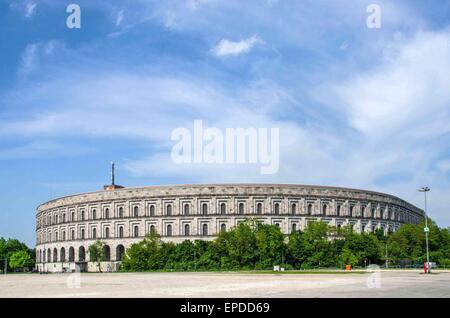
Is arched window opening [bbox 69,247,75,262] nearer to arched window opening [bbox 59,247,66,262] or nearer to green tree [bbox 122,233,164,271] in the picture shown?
arched window opening [bbox 59,247,66,262]

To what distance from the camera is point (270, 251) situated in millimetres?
75812

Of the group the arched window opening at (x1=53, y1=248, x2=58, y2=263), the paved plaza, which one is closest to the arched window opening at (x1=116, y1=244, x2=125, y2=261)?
the arched window opening at (x1=53, y1=248, x2=58, y2=263)

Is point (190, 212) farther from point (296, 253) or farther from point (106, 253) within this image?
point (296, 253)

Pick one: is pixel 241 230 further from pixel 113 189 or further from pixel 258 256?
pixel 113 189

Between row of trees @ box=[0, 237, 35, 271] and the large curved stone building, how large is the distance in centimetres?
1882

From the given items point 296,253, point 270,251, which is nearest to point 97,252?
point 270,251

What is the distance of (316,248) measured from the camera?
259ft

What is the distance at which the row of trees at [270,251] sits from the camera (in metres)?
76.2

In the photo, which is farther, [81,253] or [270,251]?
[81,253]

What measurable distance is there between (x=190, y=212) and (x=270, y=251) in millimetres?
21215

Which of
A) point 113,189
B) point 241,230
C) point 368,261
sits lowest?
point 368,261

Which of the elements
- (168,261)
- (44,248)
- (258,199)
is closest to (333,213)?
(258,199)

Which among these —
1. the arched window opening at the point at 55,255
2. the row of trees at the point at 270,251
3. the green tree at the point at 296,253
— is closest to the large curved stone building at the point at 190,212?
the arched window opening at the point at 55,255
